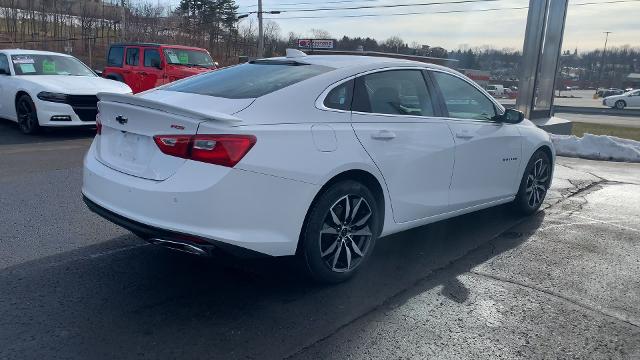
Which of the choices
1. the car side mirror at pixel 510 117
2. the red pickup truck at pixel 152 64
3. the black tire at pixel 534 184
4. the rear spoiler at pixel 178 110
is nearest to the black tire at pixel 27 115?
the red pickup truck at pixel 152 64

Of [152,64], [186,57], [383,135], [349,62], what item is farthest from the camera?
[186,57]

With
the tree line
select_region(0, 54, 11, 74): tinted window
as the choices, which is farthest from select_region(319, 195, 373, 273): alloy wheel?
the tree line

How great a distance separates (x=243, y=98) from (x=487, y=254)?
2.52m

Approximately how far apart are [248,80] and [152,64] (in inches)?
463

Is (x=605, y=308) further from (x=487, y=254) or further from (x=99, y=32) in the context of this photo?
(x=99, y=32)

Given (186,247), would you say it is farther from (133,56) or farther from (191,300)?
(133,56)

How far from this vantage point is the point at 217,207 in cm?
308

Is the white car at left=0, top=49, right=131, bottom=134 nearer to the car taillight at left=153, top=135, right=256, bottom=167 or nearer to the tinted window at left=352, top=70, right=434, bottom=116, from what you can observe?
the tinted window at left=352, top=70, right=434, bottom=116

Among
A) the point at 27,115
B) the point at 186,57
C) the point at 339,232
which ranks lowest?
the point at 27,115

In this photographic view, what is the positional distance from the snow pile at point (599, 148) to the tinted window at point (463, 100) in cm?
684

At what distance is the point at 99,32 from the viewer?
57.5 m

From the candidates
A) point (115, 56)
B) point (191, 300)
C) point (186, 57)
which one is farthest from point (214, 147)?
point (115, 56)

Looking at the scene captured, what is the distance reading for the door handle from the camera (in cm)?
384

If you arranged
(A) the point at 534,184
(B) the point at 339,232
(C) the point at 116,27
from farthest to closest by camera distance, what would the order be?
(C) the point at 116,27 < (A) the point at 534,184 < (B) the point at 339,232
